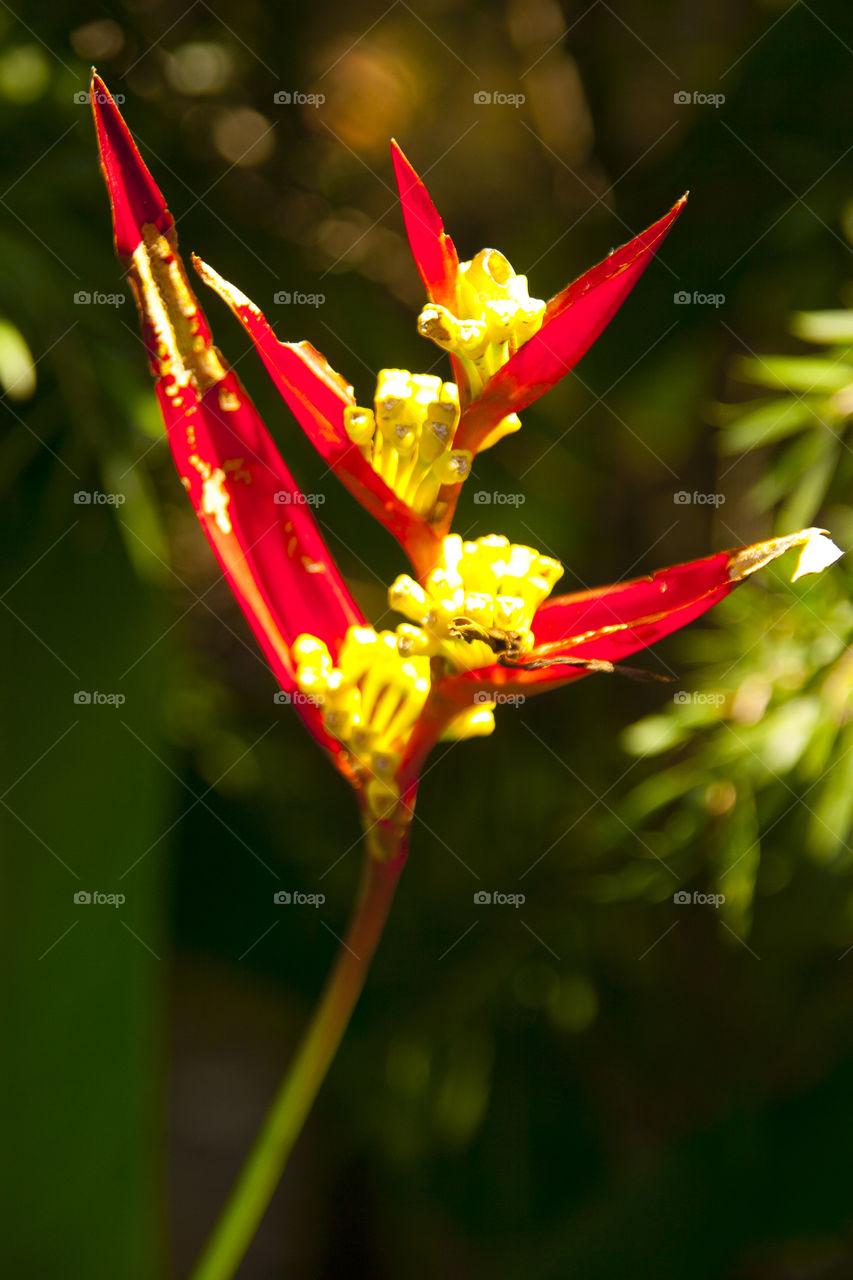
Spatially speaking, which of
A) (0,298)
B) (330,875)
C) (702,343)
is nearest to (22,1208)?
(330,875)

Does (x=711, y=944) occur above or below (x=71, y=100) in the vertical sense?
below

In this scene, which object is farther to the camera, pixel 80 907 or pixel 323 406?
pixel 80 907

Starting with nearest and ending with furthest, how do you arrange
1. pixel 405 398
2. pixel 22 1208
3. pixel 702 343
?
pixel 405 398
pixel 22 1208
pixel 702 343

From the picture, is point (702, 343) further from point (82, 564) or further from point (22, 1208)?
point (22, 1208)
